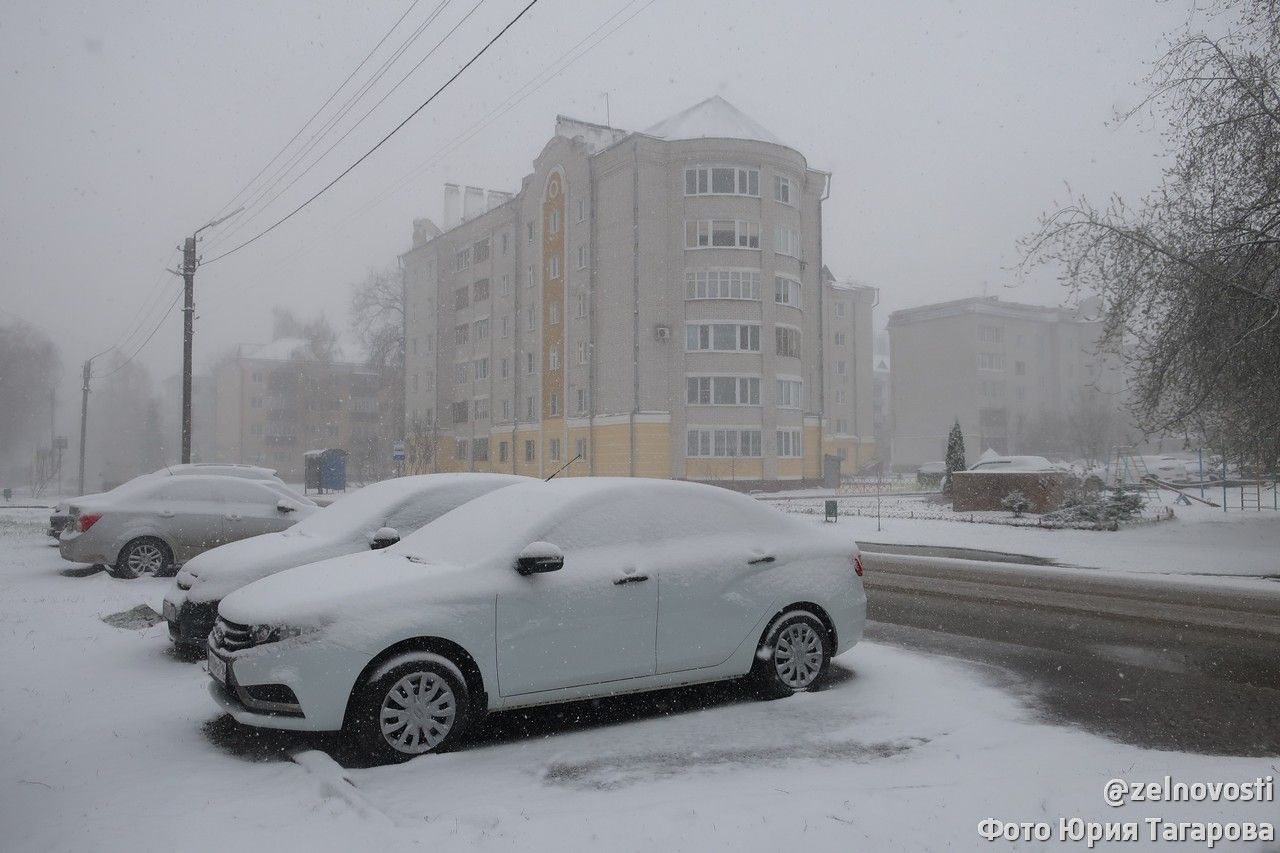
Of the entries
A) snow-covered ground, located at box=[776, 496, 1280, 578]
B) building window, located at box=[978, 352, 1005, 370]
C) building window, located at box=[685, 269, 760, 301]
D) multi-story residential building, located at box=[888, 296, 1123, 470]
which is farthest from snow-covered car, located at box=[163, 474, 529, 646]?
building window, located at box=[978, 352, 1005, 370]

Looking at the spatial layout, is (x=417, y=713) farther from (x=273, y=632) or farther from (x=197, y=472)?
(x=197, y=472)

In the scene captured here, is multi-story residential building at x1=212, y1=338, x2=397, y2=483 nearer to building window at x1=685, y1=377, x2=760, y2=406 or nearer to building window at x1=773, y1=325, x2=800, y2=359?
building window at x1=685, y1=377, x2=760, y2=406

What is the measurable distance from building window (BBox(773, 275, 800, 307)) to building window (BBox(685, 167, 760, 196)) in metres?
4.46

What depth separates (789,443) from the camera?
156 ft

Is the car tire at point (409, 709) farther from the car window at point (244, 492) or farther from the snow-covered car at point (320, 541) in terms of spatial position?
the car window at point (244, 492)

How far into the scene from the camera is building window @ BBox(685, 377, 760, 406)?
4632 cm

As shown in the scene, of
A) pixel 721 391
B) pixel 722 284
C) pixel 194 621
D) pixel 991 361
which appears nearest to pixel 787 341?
pixel 722 284

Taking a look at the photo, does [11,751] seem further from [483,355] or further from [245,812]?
[483,355]

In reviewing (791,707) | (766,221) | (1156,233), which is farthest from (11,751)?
(766,221)

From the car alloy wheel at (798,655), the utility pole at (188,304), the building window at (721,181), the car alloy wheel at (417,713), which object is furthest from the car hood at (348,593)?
the building window at (721,181)

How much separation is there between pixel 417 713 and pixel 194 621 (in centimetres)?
362

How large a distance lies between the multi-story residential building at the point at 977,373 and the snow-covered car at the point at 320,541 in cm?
7998

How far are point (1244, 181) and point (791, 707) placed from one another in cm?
1324

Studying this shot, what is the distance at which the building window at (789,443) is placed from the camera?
155 ft
